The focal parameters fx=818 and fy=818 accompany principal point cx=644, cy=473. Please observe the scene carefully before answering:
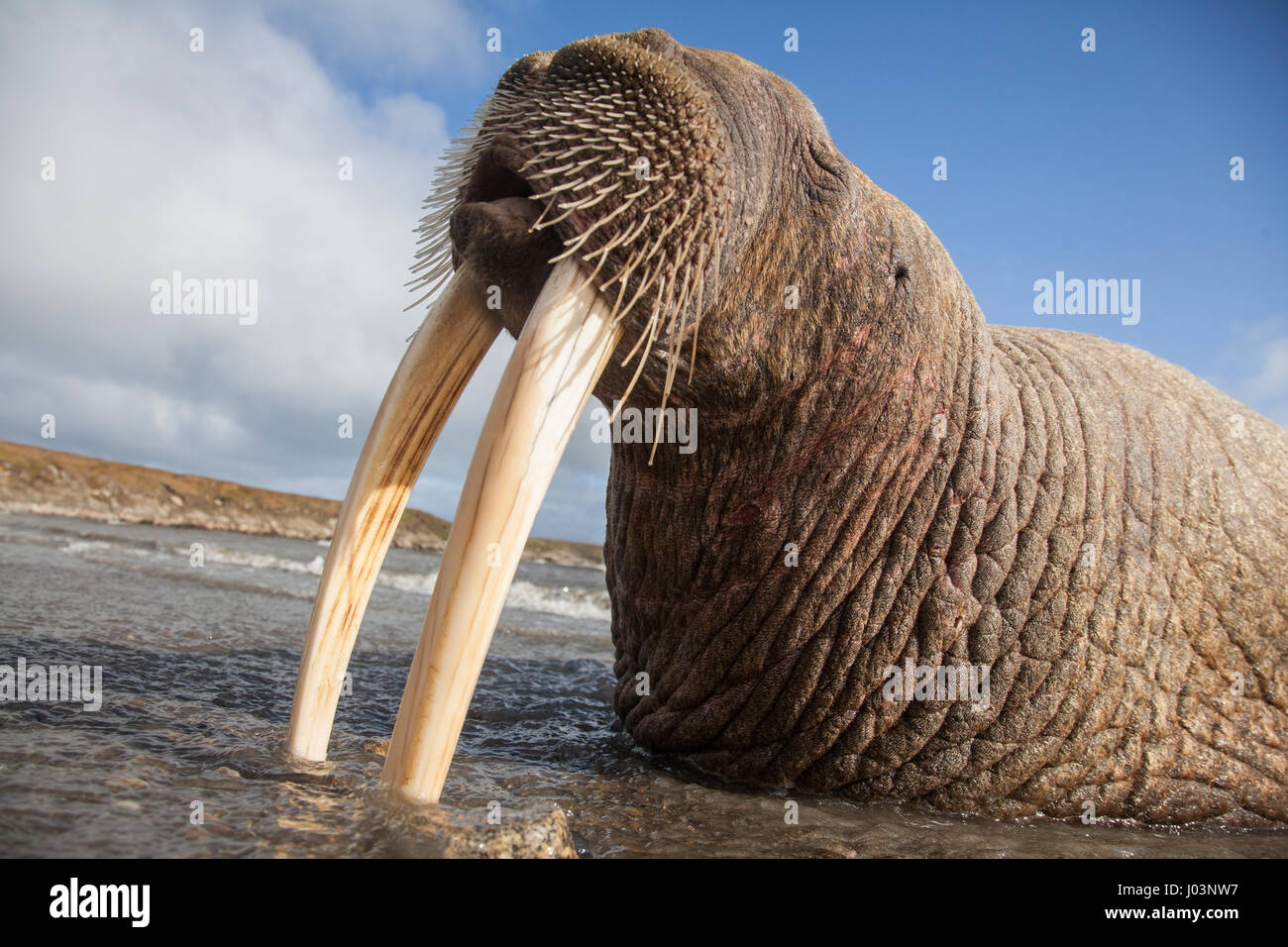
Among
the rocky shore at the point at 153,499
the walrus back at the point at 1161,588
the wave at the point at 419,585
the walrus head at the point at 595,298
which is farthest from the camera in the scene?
the rocky shore at the point at 153,499

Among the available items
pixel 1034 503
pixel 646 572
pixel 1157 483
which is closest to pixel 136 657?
pixel 646 572

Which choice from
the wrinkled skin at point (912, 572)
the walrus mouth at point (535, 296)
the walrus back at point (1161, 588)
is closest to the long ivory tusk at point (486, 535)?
the walrus mouth at point (535, 296)

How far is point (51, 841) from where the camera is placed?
6.15 ft

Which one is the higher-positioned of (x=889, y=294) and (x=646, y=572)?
(x=889, y=294)

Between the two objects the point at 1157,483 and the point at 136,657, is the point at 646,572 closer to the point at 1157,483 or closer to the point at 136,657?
the point at 1157,483

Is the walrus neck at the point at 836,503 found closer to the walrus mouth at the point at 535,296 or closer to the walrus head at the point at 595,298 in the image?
the walrus head at the point at 595,298

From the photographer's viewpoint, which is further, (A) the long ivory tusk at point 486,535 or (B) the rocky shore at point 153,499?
(B) the rocky shore at point 153,499

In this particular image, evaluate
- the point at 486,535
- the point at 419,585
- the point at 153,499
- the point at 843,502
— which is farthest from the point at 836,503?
the point at 153,499

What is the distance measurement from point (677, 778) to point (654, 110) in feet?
8.44

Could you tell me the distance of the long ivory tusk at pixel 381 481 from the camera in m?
2.55

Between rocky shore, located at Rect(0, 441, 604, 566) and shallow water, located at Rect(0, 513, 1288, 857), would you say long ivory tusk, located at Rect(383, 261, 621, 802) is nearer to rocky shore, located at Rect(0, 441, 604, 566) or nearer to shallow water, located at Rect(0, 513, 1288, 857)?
shallow water, located at Rect(0, 513, 1288, 857)

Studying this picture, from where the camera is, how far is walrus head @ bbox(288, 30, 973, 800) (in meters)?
2.15

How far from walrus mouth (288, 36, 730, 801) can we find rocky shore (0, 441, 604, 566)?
74.0 feet

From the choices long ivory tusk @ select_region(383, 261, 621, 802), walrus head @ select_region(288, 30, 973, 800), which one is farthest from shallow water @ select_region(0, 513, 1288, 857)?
walrus head @ select_region(288, 30, 973, 800)
